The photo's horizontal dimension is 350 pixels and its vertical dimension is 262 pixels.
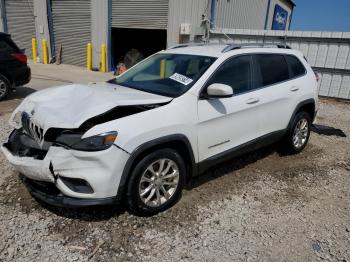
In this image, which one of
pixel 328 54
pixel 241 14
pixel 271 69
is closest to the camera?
pixel 271 69

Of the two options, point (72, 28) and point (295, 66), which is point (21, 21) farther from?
point (295, 66)

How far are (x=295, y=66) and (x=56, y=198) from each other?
3913 millimetres

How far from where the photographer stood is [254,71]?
4000mm

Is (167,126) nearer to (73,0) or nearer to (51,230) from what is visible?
(51,230)

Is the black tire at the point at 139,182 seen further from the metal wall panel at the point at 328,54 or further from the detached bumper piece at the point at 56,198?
the metal wall panel at the point at 328,54

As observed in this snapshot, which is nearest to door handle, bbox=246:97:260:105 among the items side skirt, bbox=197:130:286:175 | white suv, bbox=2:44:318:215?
white suv, bbox=2:44:318:215

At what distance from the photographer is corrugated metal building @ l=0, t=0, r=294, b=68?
1225 centimetres

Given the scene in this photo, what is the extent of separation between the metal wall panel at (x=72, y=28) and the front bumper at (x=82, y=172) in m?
13.8

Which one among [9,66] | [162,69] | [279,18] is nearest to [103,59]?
[9,66]

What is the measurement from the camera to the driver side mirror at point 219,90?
10.4 feet

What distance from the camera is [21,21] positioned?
58.9ft

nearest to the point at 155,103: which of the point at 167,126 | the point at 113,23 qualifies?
the point at 167,126

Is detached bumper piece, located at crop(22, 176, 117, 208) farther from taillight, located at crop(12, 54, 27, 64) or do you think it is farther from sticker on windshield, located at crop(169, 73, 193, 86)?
taillight, located at crop(12, 54, 27, 64)

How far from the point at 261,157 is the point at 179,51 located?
217cm
